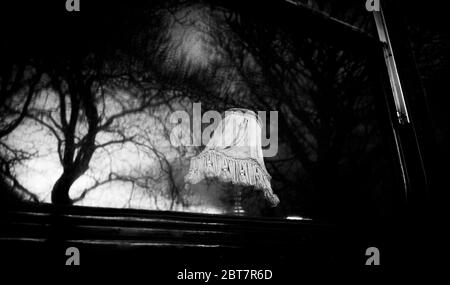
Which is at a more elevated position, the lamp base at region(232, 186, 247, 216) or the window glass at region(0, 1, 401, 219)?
the window glass at region(0, 1, 401, 219)

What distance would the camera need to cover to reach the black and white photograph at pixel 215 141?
859 millimetres

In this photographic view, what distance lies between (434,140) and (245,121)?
102 cm

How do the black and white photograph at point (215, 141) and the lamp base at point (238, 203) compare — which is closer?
the black and white photograph at point (215, 141)

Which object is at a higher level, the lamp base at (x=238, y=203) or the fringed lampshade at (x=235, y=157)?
the fringed lampshade at (x=235, y=157)

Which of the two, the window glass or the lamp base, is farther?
the lamp base

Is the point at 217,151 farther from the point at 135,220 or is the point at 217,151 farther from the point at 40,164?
the point at 40,164

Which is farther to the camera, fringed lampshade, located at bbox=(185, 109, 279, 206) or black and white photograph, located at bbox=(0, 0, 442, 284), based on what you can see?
fringed lampshade, located at bbox=(185, 109, 279, 206)

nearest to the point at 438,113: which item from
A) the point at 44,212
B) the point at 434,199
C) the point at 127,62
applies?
the point at 434,199

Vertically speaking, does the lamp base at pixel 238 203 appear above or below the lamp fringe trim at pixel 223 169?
below

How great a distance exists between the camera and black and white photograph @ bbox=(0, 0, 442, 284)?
859 millimetres

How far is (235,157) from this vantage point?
107 centimetres

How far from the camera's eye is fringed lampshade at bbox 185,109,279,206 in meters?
1.05

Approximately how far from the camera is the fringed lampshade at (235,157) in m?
1.05

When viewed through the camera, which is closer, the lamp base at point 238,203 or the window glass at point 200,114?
the window glass at point 200,114
